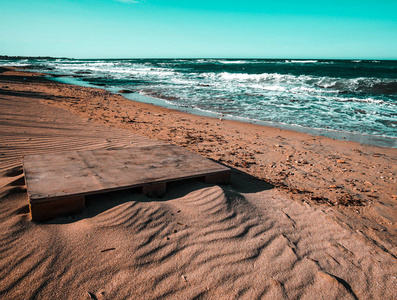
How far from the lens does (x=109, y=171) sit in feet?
10.8

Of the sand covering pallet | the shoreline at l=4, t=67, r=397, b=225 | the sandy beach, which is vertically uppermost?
the sand covering pallet

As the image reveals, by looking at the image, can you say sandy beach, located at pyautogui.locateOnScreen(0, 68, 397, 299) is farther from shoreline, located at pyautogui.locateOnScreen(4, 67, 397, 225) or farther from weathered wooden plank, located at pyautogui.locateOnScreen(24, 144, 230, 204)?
weathered wooden plank, located at pyautogui.locateOnScreen(24, 144, 230, 204)

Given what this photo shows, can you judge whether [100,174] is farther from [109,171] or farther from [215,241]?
[215,241]

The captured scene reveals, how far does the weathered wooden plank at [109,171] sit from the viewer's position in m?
2.75

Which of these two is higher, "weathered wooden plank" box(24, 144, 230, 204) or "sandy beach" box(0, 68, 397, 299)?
"weathered wooden plank" box(24, 144, 230, 204)

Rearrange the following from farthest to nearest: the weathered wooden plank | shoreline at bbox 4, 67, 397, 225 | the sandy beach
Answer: shoreline at bbox 4, 67, 397, 225, the weathered wooden plank, the sandy beach

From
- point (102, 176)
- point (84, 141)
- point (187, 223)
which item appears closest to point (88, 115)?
point (84, 141)

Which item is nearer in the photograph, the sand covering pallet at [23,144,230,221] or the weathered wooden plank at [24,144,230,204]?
the sand covering pallet at [23,144,230,221]

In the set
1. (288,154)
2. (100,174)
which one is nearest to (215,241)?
(100,174)

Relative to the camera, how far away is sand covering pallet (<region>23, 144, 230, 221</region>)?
2.63m

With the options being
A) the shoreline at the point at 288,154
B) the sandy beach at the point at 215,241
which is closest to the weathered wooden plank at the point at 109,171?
the sandy beach at the point at 215,241

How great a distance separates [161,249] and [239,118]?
820cm

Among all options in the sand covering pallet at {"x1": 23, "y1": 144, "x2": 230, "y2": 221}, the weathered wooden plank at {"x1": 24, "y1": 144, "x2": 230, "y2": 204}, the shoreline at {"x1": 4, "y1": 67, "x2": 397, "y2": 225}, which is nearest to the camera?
the sand covering pallet at {"x1": 23, "y1": 144, "x2": 230, "y2": 221}

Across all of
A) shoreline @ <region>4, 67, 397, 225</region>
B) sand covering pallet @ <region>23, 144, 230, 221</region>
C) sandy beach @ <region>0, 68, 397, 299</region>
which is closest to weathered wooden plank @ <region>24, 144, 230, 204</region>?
sand covering pallet @ <region>23, 144, 230, 221</region>
